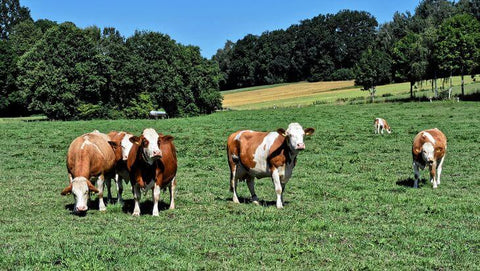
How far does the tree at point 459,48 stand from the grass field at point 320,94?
17.8 ft

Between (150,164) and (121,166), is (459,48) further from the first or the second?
(150,164)

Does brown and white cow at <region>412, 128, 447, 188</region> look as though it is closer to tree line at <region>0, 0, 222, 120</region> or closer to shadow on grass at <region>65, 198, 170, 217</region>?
shadow on grass at <region>65, 198, 170, 217</region>

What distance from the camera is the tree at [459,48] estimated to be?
208 ft

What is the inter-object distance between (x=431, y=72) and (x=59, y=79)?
54.4 meters

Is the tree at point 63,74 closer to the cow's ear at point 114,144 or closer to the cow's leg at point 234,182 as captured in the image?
the cow's ear at point 114,144

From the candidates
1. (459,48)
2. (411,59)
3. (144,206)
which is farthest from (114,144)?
(411,59)

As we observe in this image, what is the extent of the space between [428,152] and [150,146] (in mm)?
9721

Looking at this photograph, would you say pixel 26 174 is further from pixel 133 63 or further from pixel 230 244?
pixel 133 63

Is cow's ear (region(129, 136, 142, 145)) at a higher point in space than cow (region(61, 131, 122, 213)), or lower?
higher

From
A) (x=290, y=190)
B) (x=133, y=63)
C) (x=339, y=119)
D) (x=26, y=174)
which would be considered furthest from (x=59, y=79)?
(x=290, y=190)

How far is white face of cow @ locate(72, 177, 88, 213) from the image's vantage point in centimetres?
1132

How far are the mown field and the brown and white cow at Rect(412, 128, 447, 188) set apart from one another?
19.1 inches

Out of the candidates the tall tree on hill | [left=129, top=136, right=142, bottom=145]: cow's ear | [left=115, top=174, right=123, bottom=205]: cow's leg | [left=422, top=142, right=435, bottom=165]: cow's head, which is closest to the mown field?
[left=115, top=174, right=123, bottom=205]: cow's leg

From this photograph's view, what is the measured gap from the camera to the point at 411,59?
73312mm
